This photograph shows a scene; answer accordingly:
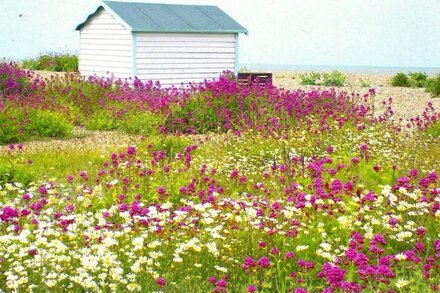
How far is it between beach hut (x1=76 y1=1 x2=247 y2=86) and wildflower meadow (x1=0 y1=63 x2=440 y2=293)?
462 centimetres

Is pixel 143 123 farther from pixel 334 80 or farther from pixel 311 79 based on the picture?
pixel 311 79

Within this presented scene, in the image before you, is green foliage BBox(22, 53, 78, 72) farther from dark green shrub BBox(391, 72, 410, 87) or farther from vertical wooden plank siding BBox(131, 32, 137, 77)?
dark green shrub BBox(391, 72, 410, 87)

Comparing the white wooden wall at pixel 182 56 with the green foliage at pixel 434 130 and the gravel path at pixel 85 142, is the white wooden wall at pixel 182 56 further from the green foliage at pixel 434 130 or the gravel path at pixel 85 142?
A: the green foliage at pixel 434 130

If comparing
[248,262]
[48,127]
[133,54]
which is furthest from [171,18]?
[248,262]

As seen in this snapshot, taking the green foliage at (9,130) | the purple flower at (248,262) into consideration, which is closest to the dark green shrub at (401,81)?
the green foliage at (9,130)

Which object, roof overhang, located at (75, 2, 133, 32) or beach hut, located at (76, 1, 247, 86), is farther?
beach hut, located at (76, 1, 247, 86)

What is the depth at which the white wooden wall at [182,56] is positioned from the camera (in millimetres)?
21375

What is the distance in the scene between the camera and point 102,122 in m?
14.8

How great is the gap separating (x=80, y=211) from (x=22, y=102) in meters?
9.42

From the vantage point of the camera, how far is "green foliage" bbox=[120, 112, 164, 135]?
13.6 metres

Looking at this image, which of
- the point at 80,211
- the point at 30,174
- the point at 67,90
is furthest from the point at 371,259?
the point at 67,90

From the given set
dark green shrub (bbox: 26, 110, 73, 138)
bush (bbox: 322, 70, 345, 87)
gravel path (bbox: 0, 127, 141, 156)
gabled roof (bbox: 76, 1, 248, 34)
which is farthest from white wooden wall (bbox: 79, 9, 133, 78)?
bush (bbox: 322, 70, 345, 87)

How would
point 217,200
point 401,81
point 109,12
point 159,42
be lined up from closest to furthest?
point 217,200 → point 159,42 → point 109,12 → point 401,81

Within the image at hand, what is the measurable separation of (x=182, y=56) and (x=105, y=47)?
2.63 metres
